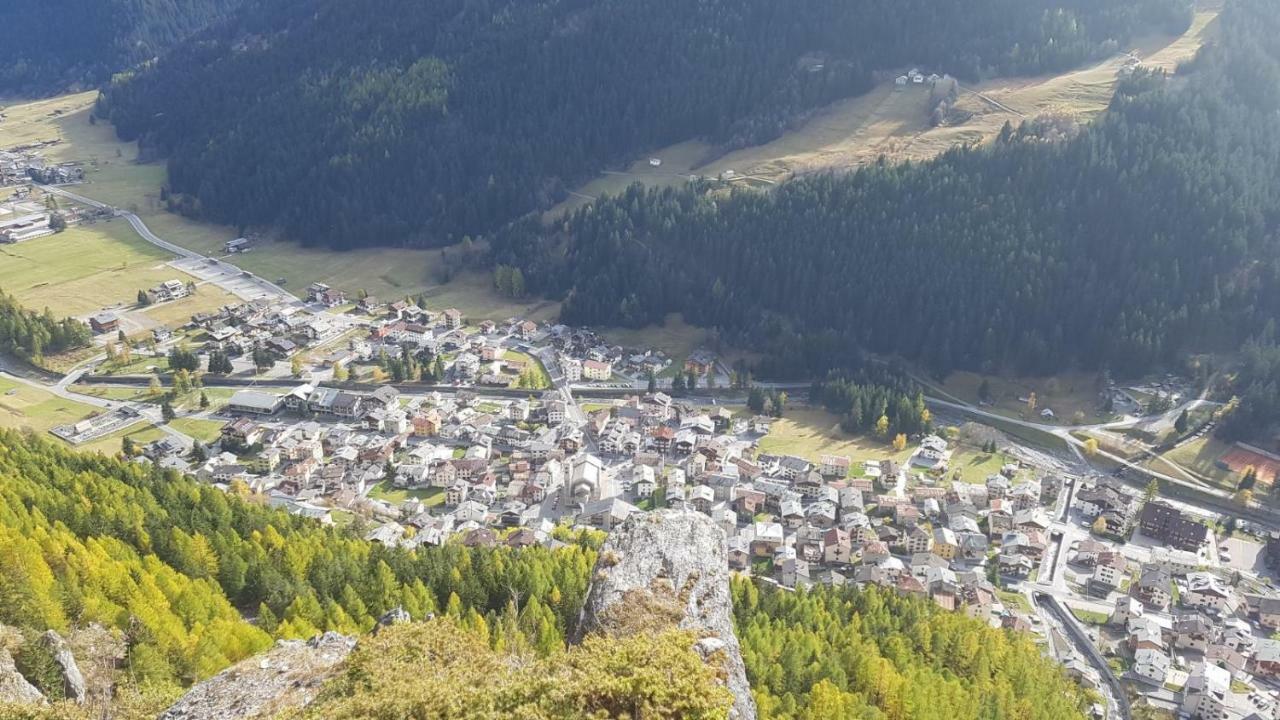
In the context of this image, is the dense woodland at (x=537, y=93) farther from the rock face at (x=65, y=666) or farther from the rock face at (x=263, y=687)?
the rock face at (x=263, y=687)

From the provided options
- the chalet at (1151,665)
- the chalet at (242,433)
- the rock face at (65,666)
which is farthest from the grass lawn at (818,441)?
the rock face at (65,666)

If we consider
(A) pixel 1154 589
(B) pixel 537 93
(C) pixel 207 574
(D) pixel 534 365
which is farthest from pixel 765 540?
(B) pixel 537 93

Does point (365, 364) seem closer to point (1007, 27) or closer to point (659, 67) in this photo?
point (659, 67)

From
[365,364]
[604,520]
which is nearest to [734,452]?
[604,520]

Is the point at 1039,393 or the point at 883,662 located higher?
the point at 883,662

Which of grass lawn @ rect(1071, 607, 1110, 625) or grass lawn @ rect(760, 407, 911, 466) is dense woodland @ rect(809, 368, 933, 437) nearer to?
grass lawn @ rect(760, 407, 911, 466)

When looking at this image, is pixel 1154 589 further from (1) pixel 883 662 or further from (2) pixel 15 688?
(2) pixel 15 688
